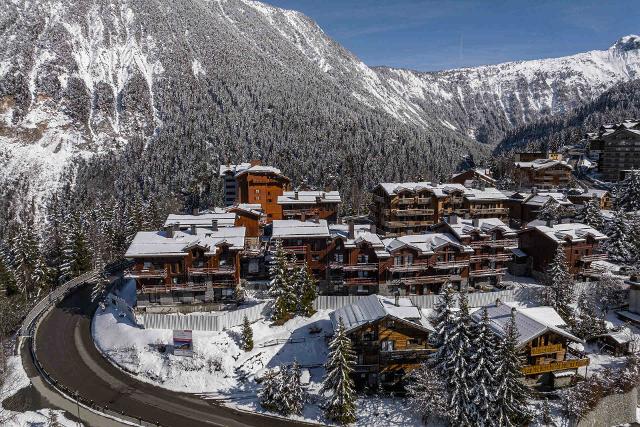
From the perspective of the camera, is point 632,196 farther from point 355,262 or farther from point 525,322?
point 355,262

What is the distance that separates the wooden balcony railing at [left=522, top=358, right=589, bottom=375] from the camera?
44156 mm

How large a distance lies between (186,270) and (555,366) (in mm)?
41768

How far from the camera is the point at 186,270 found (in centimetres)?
5475

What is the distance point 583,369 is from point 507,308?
31.1ft

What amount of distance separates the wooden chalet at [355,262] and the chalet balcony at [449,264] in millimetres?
7363

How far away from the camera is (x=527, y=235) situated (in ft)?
224

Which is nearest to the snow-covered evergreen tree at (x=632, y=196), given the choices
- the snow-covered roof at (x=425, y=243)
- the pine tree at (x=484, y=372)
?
the snow-covered roof at (x=425, y=243)

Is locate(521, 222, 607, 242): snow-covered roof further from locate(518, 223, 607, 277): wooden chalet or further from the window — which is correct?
the window

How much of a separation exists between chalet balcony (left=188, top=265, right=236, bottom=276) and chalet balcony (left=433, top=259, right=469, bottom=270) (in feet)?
86.2

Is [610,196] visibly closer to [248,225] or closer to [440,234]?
[440,234]

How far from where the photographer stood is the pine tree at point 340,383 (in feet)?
132

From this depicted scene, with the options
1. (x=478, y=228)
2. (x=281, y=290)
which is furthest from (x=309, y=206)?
(x=281, y=290)

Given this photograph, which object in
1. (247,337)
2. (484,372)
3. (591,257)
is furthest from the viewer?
(591,257)

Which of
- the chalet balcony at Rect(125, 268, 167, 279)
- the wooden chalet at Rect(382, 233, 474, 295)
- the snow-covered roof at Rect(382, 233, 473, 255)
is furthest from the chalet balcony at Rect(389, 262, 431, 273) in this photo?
the chalet balcony at Rect(125, 268, 167, 279)
